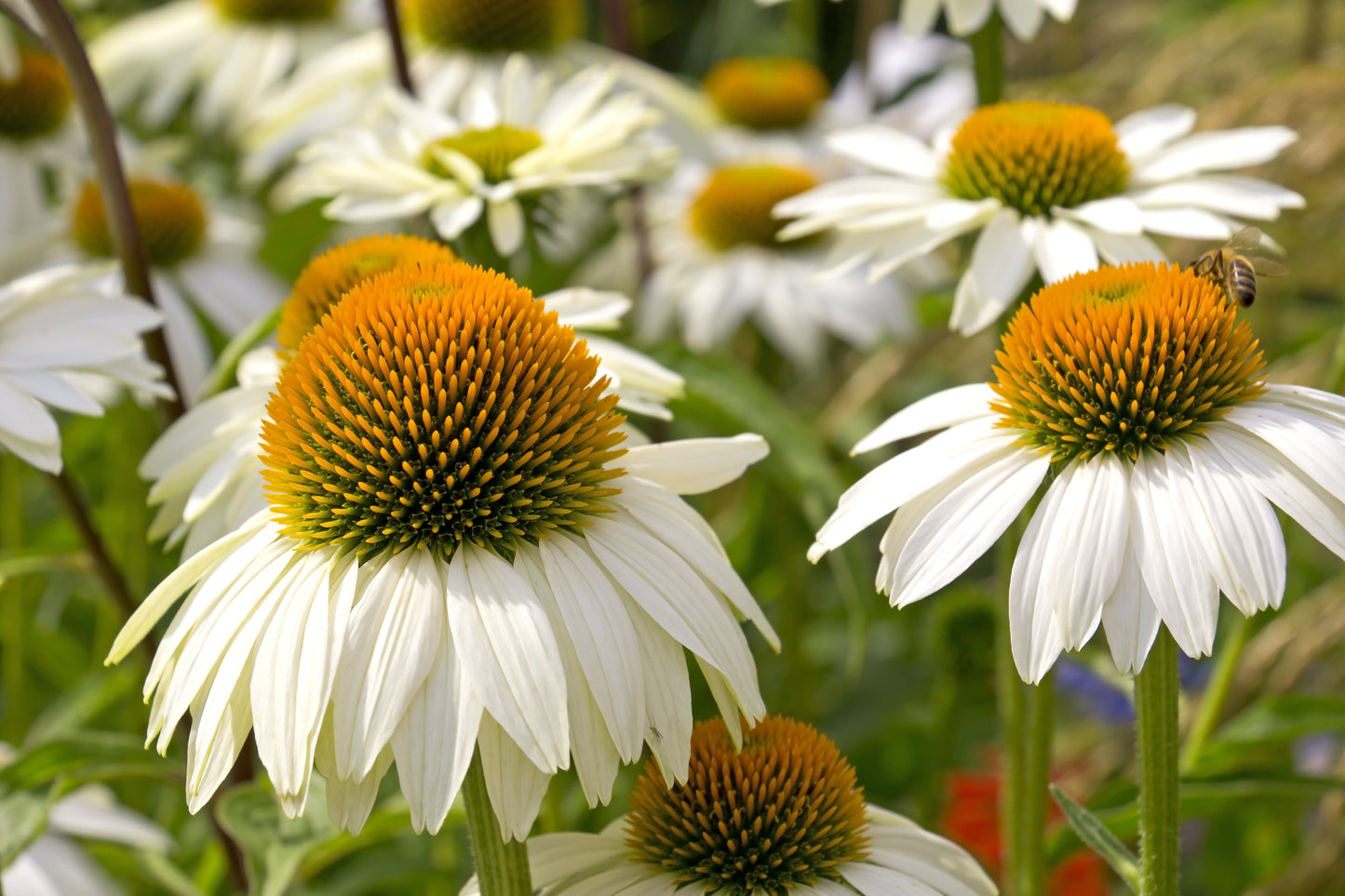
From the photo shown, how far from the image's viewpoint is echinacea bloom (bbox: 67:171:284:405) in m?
1.61

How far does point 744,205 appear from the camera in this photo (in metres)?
1.93

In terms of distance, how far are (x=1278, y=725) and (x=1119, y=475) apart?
43 centimetres

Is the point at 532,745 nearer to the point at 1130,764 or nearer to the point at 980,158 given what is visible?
the point at 980,158

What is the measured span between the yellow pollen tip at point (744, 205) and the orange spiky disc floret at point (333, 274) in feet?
3.27

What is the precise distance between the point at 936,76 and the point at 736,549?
42.4 inches

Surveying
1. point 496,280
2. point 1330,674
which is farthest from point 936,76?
point 496,280

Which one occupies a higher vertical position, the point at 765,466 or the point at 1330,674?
the point at 765,466

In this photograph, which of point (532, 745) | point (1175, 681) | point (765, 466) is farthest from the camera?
point (765, 466)

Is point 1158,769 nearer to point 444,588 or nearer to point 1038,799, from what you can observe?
point 1038,799

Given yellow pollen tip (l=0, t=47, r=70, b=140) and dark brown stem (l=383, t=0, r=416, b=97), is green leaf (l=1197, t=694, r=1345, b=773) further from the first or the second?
yellow pollen tip (l=0, t=47, r=70, b=140)

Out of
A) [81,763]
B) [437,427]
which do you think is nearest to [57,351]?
[81,763]

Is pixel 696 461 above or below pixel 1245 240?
below

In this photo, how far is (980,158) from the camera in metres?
1.10

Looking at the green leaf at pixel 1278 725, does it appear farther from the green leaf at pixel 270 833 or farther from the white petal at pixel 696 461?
the green leaf at pixel 270 833
